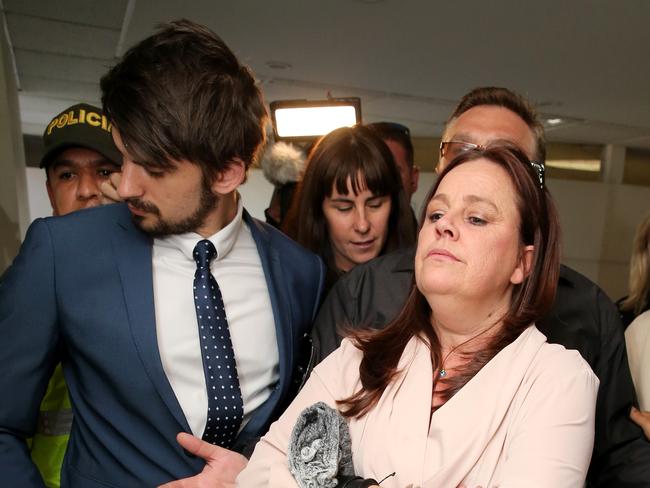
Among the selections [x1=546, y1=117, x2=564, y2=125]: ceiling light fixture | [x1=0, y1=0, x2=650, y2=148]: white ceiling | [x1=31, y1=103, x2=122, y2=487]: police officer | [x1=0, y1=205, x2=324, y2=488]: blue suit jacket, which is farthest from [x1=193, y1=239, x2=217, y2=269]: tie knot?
[x1=546, y1=117, x2=564, y2=125]: ceiling light fixture

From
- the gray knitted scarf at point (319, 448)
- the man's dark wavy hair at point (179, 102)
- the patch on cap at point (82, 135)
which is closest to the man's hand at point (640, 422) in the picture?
the gray knitted scarf at point (319, 448)

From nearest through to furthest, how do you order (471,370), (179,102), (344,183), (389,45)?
(471,370) < (179,102) < (344,183) < (389,45)

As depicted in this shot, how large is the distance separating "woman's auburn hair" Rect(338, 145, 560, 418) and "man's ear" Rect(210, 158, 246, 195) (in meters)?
0.43

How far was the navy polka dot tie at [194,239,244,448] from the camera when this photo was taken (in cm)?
136

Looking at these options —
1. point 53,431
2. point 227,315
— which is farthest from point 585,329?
point 53,431

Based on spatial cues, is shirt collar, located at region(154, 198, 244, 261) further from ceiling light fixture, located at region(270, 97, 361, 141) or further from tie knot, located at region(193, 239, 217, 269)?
ceiling light fixture, located at region(270, 97, 361, 141)

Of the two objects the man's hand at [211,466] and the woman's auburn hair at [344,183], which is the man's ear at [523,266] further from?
the woman's auburn hair at [344,183]

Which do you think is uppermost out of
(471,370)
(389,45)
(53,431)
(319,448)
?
(389,45)

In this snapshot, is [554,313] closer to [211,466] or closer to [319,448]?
[319,448]

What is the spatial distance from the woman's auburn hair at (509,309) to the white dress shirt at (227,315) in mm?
264

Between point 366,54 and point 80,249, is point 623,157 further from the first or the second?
point 80,249

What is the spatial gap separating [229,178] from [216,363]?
1.33 ft

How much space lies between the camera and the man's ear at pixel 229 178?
1462mm

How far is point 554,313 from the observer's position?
150 centimetres
